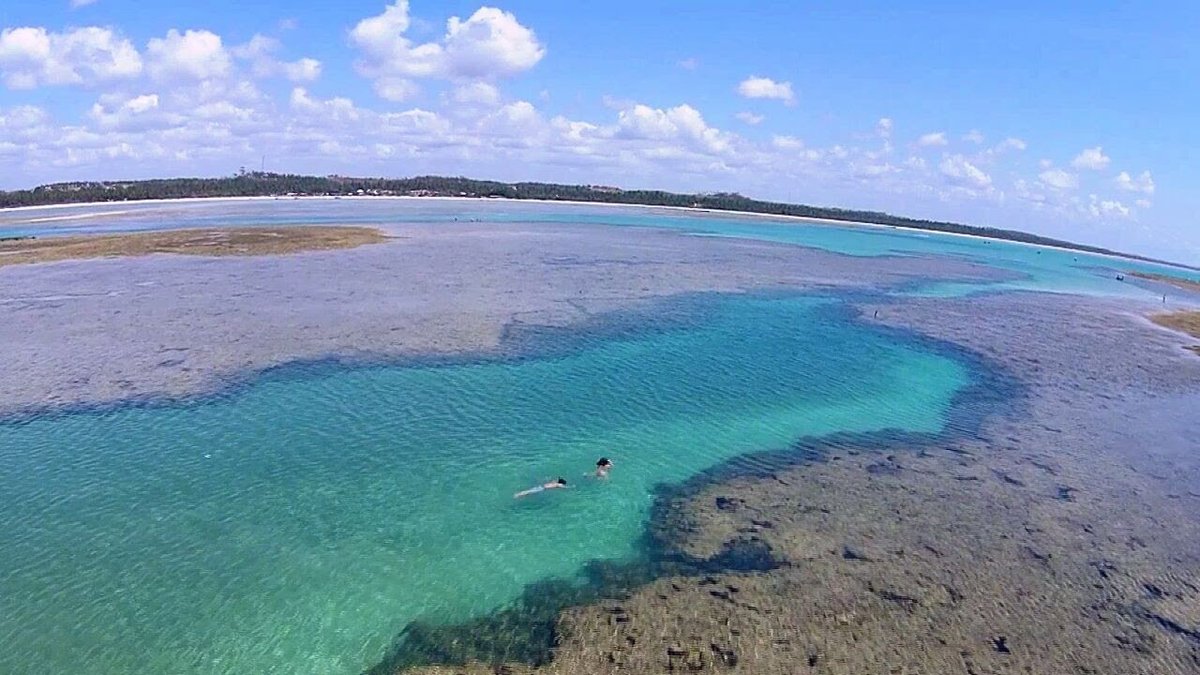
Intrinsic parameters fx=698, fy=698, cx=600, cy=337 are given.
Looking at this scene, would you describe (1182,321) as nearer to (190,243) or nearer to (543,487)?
(543,487)

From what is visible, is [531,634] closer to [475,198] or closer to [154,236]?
[154,236]

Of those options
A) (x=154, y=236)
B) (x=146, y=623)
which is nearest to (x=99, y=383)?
(x=146, y=623)

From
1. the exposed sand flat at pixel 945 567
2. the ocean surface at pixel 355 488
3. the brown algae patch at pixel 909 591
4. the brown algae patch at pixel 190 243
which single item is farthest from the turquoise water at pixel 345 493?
the brown algae patch at pixel 190 243

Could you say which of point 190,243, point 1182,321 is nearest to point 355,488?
point 190,243

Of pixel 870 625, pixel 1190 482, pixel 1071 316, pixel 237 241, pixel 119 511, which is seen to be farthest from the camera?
pixel 237 241

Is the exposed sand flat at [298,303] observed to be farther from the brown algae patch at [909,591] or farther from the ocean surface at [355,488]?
the brown algae patch at [909,591]

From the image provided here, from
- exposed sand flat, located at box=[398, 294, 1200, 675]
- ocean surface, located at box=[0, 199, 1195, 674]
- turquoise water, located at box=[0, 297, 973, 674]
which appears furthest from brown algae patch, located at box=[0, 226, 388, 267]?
exposed sand flat, located at box=[398, 294, 1200, 675]
